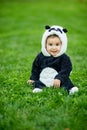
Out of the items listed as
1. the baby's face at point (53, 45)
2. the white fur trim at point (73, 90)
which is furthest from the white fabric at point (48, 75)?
the white fur trim at point (73, 90)

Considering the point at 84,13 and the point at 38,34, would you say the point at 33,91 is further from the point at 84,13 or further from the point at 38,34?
the point at 84,13

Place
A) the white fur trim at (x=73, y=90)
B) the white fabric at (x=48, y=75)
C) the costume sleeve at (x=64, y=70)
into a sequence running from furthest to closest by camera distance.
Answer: the white fabric at (x=48, y=75), the costume sleeve at (x=64, y=70), the white fur trim at (x=73, y=90)

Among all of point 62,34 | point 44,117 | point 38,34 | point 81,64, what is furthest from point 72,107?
point 38,34

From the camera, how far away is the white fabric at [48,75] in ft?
21.8

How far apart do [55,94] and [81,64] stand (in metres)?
3.26

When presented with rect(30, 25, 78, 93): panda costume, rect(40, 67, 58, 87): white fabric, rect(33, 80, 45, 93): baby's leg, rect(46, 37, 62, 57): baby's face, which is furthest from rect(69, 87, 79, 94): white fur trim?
rect(46, 37, 62, 57): baby's face

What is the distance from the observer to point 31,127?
4785 mm

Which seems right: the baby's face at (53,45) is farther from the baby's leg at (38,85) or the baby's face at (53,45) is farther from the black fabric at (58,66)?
the baby's leg at (38,85)

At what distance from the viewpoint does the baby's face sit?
6641 millimetres

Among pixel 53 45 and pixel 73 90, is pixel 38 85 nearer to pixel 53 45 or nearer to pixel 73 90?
pixel 73 90

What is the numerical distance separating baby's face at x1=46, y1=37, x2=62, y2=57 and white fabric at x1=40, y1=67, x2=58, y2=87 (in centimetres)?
31

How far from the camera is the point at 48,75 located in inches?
262

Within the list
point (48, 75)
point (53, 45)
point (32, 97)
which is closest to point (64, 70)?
point (48, 75)

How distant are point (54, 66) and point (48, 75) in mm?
210
